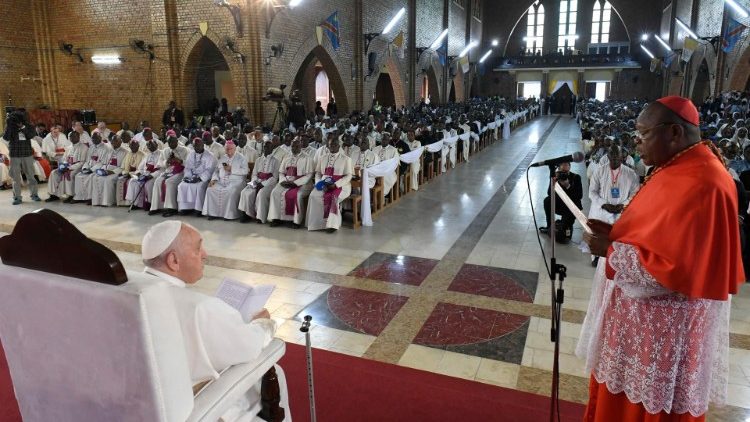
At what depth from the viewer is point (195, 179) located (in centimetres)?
852

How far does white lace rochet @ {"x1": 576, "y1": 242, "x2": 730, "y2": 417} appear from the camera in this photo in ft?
6.66

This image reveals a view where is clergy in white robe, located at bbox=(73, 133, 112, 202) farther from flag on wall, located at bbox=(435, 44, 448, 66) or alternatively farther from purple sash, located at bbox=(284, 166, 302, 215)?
flag on wall, located at bbox=(435, 44, 448, 66)

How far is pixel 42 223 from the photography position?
1685 mm

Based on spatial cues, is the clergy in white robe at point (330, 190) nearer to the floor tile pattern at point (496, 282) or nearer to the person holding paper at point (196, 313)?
the floor tile pattern at point (496, 282)

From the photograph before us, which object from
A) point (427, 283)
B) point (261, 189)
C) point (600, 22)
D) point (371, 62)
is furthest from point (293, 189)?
point (600, 22)

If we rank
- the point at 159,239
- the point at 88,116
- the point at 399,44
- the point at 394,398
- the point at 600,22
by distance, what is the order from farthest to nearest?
the point at 600,22
the point at 399,44
the point at 88,116
the point at 394,398
the point at 159,239

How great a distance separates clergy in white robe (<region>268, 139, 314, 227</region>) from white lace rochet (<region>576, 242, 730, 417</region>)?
591 centimetres

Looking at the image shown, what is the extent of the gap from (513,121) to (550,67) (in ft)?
55.6

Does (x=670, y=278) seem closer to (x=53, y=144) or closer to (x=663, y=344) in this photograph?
(x=663, y=344)

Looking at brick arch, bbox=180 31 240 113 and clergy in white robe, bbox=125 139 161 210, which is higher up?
brick arch, bbox=180 31 240 113

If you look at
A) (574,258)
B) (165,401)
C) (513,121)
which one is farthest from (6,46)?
(513,121)

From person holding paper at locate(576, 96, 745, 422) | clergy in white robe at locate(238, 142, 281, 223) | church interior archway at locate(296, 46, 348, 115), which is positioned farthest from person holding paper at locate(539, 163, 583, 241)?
church interior archway at locate(296, 46, 348, 115)

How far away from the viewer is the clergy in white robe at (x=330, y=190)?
7.43 metres

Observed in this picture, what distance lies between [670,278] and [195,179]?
7747 mm
